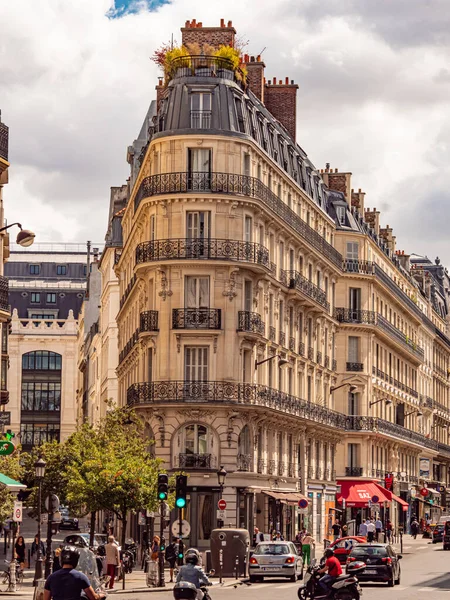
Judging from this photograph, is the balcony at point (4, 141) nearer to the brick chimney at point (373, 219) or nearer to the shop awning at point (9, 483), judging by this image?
the shop awning at point (9, 483)

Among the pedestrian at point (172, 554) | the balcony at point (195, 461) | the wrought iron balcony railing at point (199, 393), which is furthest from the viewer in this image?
the wrought iron balcony railing at point (199, 393)

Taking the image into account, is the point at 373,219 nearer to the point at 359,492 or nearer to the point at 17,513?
the point at 359,492

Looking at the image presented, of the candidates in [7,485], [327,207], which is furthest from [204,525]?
[327,207]

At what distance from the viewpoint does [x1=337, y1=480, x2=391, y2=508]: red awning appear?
7631 cm

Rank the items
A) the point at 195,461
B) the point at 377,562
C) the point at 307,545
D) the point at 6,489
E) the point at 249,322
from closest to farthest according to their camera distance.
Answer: the point at 377,562, the point at 6,489, the point at 307,545, the point at 195,461, the point at 249,322

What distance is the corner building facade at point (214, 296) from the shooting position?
54719mm

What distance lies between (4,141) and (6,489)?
38.1ft

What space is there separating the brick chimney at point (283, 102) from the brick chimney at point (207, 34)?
10.3 metres

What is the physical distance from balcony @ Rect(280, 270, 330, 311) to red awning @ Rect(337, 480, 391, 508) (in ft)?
37.0

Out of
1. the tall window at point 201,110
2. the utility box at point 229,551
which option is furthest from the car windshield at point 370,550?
the tall window at point 201,110

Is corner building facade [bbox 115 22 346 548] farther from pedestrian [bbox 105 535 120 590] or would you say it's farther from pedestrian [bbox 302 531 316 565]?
pedestrian [bbox 105 535 120 590]

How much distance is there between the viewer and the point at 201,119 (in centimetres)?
5609

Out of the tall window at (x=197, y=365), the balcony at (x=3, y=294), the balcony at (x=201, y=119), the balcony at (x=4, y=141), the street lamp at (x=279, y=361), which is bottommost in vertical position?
the tall window at (x=197, y=365)

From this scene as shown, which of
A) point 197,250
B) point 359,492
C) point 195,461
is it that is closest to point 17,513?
point 195,461
